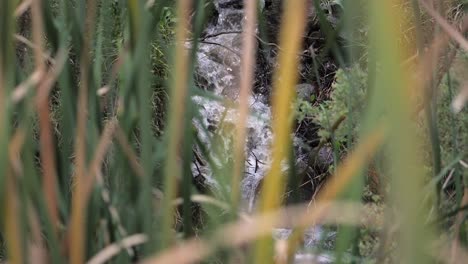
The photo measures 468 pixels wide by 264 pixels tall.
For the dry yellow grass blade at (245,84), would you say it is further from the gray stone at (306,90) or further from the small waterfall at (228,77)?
the gray stone at (306,90)

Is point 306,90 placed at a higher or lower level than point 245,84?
lower

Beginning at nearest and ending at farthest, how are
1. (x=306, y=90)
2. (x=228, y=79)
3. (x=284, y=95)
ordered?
1. (x=284, y=95)
2. (x=306, y=90)
3. (x=228, y=79)

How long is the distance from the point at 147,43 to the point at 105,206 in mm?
90

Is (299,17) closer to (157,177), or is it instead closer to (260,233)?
(260,233)

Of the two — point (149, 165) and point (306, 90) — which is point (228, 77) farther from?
point (149, 165)

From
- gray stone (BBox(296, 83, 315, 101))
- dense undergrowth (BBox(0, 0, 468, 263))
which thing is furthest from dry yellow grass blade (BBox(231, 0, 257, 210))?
gray stone (BBox(296, 83, 315, 101))

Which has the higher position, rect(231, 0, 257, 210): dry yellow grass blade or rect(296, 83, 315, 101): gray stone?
rect(231, 0, 257, 210): dry yellow grass blade

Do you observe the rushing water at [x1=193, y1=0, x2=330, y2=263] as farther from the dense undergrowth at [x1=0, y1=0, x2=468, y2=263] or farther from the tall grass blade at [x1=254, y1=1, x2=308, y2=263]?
the tall grass blade at [x1=254, y1=1, x2=308, y2=263]

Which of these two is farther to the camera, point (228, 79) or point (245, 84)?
point (228, 79)

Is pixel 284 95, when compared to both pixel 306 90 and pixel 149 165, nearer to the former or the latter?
pixel 149 165

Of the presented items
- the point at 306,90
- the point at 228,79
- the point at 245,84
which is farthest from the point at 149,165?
the point at 228,79

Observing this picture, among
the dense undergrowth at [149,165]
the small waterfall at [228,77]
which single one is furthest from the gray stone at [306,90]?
the dense undergrowth at [149,165]

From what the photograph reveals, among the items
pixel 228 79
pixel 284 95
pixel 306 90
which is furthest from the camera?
pixel 228 79

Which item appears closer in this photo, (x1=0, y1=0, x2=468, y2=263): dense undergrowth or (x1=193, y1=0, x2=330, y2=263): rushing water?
(x1=0, y1=0, x2=468, y2=263): dense undergrowth
